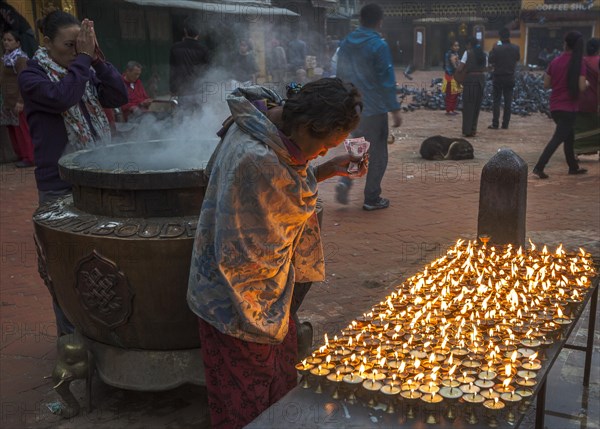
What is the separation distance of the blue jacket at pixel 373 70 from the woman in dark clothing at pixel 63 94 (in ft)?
11.8

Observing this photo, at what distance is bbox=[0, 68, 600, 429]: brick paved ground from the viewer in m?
3.42

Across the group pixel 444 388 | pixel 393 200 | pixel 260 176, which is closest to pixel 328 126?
pixel 260 176

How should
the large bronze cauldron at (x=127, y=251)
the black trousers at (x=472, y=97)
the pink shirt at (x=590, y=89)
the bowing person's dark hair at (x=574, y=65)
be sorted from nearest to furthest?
the large bronze cauldron at (x=127, y=251), the bowing person's dark hair at (x=574, y=65), the pink shirt at (x=590, y=89), the black trousers at (x=472, y=97)

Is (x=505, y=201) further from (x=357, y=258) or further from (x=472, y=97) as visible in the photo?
(x=472, y=97)

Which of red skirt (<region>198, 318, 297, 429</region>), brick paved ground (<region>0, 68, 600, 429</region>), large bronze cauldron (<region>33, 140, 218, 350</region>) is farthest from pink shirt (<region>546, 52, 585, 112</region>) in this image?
red skirt (<region>198, 318, 297, 429</region>)

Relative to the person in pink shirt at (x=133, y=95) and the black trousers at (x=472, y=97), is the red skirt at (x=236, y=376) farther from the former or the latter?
the black trousers at (x=472, y=97)

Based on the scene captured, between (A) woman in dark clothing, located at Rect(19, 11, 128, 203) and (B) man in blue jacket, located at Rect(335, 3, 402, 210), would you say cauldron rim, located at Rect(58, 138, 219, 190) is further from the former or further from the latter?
(B) man in blue jacket, located at Rect(335, 3, 402, 210)

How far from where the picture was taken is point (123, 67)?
14.2 meters

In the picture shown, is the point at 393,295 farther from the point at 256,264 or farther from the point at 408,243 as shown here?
the point at 408,243

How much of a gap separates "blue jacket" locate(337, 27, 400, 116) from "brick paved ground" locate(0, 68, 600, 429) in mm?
1211

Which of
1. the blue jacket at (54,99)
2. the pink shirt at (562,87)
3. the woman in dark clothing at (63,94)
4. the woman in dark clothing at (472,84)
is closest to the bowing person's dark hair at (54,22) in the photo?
the woman in dark clothing at (63,94)

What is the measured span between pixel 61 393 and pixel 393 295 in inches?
69.3

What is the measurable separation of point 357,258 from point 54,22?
127 inches

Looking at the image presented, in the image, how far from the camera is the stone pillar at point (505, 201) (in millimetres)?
4137
